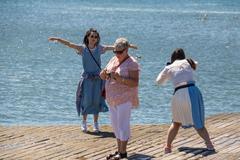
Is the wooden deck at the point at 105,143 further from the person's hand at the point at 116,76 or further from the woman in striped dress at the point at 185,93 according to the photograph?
the person's hand at the point at 116,76

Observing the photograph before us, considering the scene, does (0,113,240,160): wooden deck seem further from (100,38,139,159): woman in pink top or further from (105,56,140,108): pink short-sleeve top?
(105,56,140,108): pink short-sleeve top

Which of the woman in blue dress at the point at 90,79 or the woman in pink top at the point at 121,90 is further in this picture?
the woman in blue dress at the point at 90,79

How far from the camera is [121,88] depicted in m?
9.22

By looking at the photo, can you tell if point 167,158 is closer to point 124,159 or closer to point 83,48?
point 124,159

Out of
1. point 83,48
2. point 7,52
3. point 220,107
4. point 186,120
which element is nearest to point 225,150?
point 186,120

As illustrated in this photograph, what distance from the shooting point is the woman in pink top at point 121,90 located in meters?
9.04

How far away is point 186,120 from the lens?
9328 millimetres

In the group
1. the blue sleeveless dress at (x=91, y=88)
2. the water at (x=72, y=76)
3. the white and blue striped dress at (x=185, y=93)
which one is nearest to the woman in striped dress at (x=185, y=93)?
the white and blue striped dress at (x=185, y=93)

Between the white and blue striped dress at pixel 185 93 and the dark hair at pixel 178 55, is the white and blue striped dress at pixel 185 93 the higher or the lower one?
the lower one

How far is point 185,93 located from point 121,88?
2.50ft

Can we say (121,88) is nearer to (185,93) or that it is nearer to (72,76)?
(185,93)

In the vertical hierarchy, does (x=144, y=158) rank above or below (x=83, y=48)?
below

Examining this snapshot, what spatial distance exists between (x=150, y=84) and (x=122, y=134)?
1322 cm

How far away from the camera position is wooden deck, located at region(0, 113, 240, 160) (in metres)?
9.37
